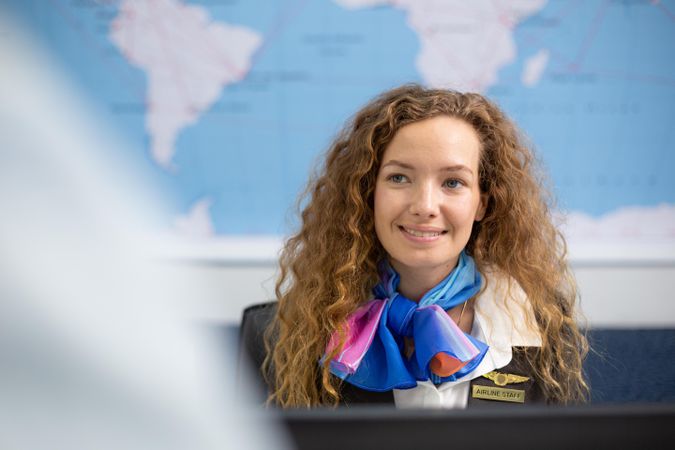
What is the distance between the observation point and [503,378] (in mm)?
1253

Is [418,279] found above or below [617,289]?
below

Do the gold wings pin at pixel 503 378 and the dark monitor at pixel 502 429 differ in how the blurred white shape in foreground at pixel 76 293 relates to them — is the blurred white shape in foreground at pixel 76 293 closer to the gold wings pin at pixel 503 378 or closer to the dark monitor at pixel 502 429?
the dark monitor at pixel 502 429

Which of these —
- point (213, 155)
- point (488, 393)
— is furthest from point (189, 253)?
point (488, 393)

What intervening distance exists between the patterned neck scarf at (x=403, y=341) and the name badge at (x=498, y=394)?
0.16 ft

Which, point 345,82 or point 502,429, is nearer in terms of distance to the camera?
point 502,429

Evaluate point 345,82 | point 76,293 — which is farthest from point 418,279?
point 76,293

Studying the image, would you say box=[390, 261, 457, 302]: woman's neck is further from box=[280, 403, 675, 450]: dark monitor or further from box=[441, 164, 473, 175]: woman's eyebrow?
box=[280, 403, 675, 450]: dark monitor

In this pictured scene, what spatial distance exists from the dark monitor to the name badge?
904 millimetres

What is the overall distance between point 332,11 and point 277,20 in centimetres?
18

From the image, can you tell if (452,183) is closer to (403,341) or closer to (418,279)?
(418,279)

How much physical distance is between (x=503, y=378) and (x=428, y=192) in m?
0.41

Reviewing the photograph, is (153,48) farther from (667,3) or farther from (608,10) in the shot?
(667,3)

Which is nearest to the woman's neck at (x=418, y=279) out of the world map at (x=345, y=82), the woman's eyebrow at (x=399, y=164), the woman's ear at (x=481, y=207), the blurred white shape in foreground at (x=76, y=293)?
the woman's ear at (x=481, y=207)

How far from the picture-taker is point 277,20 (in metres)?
1.93
